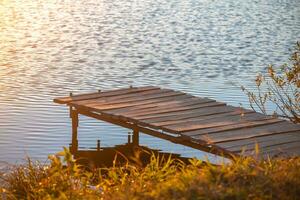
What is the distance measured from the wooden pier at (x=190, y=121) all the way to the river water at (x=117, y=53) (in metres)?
0.59

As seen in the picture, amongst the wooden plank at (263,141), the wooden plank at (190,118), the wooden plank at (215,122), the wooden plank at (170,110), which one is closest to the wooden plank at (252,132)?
the wooden plank at (263,141)

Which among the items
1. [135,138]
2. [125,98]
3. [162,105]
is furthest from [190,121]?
[125,98]

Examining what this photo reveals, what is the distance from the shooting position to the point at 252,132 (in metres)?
14.5

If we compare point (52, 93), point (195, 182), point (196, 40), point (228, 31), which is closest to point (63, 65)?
point (52, 93)

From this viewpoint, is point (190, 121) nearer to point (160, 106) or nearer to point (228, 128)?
point (228, 128)

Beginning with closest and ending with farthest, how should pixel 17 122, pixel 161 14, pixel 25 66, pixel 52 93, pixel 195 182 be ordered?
pixel 195 182 → pixel 17 122 → pixel 52 93 → pixel 25 66 → pixel 161 14

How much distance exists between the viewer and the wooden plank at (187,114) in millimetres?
15320

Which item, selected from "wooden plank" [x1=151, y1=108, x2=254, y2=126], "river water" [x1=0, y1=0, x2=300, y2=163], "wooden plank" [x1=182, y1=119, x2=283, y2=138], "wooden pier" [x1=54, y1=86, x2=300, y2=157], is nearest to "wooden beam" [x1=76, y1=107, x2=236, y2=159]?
"wooden pier" [x1=54, y1=86, x2=300, y2=157]

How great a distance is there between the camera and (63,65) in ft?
81.3

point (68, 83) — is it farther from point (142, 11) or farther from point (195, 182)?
point (142, 11)

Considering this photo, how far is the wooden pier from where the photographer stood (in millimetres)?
13766

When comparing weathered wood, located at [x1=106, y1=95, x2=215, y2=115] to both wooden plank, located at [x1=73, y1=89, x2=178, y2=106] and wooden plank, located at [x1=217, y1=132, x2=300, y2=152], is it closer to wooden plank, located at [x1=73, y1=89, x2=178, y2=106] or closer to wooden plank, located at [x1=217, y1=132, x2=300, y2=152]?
wooden plank, located at [x1=73, y1=89, x2=178, y2=106]

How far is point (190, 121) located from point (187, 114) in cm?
56

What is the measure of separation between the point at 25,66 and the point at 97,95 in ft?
24.6
